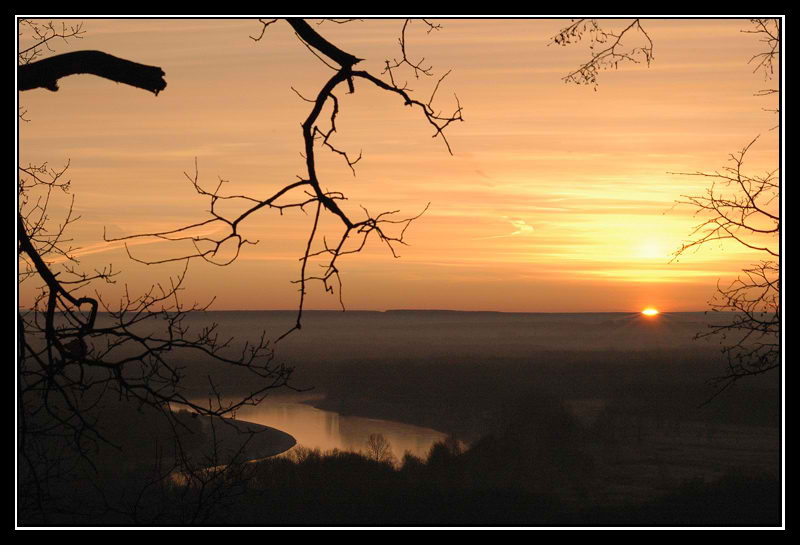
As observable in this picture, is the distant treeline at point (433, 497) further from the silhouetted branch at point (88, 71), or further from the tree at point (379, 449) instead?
the silhouetted branch at point (88, 71)

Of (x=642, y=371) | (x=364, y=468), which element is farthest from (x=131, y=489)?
(x=642, y=371)

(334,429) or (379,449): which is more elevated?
(334,429)

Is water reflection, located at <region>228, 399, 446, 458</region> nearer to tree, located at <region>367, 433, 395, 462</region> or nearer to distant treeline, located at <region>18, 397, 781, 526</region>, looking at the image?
tree, located at <region>367, 433, 395, 462</region>

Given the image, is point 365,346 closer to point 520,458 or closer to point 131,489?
point 520,458

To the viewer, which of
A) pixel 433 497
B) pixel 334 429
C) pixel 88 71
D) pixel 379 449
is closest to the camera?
pixel 88 71

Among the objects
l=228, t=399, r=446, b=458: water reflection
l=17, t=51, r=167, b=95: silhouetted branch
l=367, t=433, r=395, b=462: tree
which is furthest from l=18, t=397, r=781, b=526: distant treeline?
l=17, t=51, r=167, b=95: silhouetted branch

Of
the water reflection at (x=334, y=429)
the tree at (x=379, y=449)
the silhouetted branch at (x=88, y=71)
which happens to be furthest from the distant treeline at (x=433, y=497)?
the silhouetted branch at (x=88, y=71)

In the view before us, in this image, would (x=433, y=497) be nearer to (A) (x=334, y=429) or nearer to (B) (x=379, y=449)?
(B) (x=379, y=449)

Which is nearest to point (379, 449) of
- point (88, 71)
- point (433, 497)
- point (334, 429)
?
point (334, 429)
